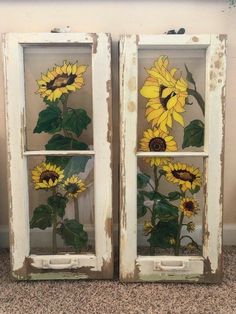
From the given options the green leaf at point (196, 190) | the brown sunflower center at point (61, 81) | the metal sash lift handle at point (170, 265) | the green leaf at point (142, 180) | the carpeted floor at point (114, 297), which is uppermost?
the brown sunflower center at point (61, 81)

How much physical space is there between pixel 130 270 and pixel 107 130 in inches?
15.9

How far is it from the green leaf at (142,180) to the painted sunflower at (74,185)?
16cm

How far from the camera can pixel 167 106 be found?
1.08 m

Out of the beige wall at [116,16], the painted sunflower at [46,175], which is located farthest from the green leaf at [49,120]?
the beige wall at [116,16]

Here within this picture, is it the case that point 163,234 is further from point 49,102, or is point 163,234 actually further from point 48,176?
point 49,102

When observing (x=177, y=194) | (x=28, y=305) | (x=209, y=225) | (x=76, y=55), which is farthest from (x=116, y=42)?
(x=28, y=305)

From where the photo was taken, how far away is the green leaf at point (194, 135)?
109 cm

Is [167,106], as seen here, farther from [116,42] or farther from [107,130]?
[116,42]

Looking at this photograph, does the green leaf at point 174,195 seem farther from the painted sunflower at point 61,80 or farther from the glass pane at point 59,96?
the painted sunflower at point 61,80

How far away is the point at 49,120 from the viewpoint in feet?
3.64

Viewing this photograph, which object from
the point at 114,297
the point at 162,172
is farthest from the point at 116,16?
the point at 114,297

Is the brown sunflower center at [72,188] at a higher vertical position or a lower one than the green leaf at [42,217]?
higher

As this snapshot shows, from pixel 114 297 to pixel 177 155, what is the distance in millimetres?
424

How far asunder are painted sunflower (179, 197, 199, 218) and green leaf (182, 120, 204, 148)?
16cm
